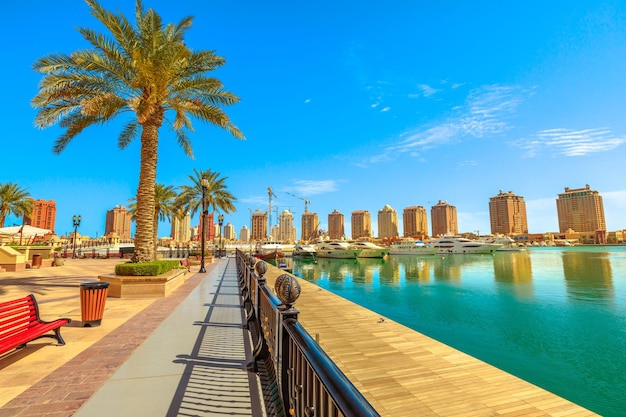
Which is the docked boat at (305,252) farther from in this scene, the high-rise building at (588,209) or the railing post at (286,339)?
the high-rise building at (588,209)

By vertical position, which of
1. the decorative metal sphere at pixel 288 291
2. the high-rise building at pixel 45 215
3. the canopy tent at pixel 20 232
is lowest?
the decorative metal sphere at pixel 288 291

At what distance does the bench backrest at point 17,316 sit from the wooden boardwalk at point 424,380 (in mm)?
5388

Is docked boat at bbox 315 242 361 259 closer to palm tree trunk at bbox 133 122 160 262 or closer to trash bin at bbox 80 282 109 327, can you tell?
palm tree trunk at bbox 133 122 160 262

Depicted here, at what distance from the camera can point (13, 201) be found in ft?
131

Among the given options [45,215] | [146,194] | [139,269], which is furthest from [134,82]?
[45,215]

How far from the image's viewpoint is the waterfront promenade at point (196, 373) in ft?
11.6

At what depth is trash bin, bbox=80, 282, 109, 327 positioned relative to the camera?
21.5 feet

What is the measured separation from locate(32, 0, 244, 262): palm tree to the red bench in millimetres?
7017

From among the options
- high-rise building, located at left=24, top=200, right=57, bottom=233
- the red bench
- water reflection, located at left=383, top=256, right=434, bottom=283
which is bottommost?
water reflection, located at left=383, top=256, right=434, bottom=283

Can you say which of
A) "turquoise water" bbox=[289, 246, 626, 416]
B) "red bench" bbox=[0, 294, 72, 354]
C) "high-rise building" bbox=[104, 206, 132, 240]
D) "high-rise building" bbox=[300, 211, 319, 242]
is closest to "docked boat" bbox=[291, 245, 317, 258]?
"turquoise water" bbox=[289, 246, 626, 416]

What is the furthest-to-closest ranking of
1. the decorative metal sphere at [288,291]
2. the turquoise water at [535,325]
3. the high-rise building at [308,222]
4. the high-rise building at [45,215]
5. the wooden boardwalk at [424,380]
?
the high-rise building at [308,222] → the high-rise building at [45,215] → the turquoise water at [535,325] → the wooden boardwalk at [424,380] → the decorative metal sphere at [288,291]

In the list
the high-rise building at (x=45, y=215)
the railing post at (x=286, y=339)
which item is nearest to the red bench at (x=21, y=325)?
the railing post at (x=286, y=339)

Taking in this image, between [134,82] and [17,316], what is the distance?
10.0 metres

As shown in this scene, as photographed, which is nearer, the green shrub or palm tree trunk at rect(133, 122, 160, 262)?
the green shrub
